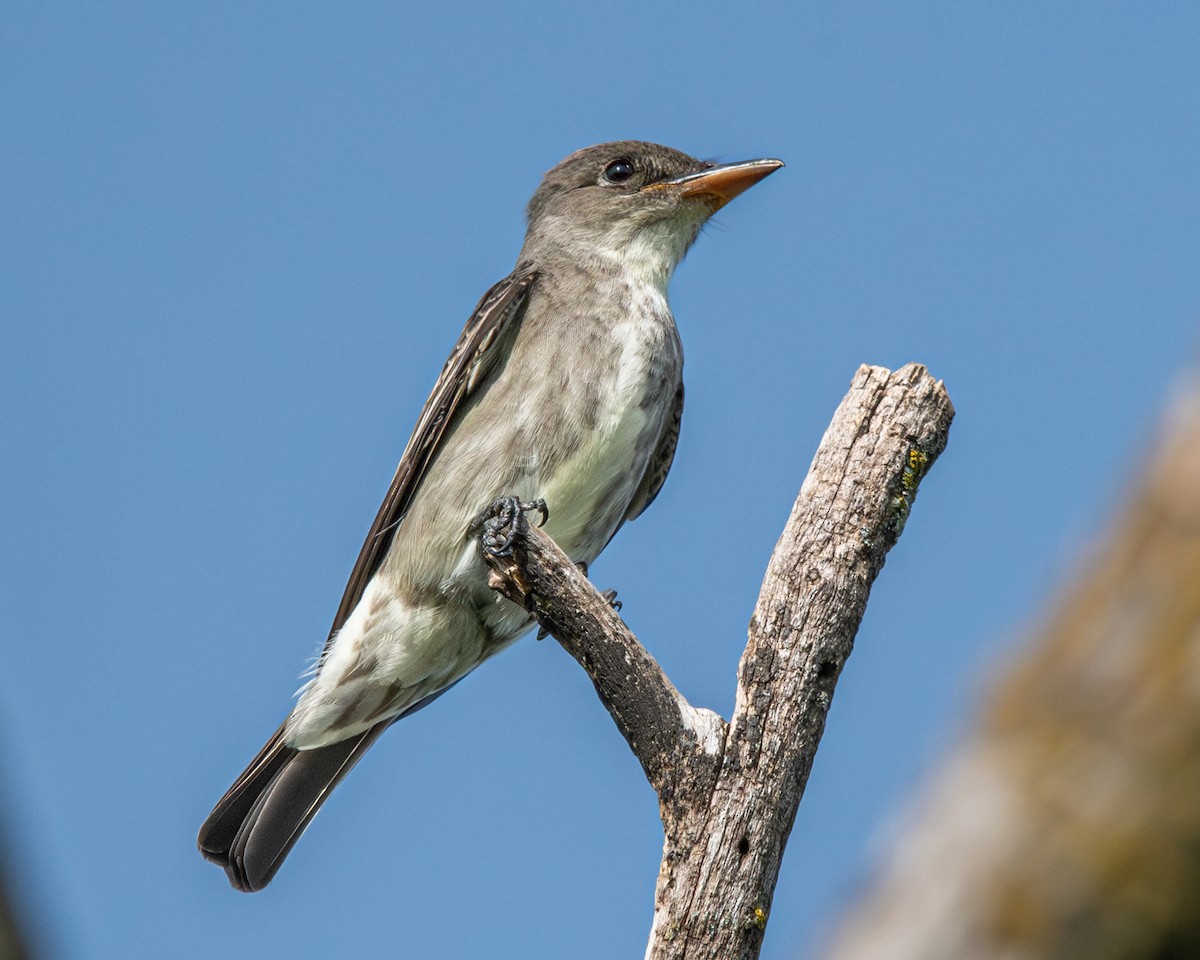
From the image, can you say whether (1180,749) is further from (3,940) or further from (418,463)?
(418,463)

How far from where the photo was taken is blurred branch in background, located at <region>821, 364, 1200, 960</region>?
1492 mm

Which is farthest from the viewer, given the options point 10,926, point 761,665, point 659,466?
point 659,466

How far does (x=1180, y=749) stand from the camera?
4.86 ft

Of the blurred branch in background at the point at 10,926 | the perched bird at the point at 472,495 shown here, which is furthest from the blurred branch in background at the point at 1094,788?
the perched bird at the point at 472,495

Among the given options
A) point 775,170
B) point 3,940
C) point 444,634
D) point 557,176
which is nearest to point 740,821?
point 444,634

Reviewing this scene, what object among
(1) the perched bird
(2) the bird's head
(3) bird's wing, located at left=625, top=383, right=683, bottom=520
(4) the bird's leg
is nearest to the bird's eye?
(2) the bird's head

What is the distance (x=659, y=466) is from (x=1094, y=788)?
24.3 feet

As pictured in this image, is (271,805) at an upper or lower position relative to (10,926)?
upper

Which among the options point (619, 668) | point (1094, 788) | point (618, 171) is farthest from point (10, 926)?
point (618, 171)

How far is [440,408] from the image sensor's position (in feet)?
26.7

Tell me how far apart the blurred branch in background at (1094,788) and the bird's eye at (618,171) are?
8.28 metres

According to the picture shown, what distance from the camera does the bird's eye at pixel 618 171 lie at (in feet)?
31.6

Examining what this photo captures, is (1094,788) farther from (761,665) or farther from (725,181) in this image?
(725,181)

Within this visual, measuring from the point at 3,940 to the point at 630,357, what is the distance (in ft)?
22.2
